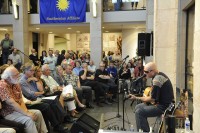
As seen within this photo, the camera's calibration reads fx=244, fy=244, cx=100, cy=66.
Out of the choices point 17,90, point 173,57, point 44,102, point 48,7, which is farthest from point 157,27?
point 48,7

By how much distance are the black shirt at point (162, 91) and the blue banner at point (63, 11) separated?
25.5ft

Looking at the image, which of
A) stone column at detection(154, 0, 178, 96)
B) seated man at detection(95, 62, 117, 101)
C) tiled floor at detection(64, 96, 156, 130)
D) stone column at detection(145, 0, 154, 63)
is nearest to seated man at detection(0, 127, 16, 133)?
tiled floor at detection(64, 96, 156, 130)

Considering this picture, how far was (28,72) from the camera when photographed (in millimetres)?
4512

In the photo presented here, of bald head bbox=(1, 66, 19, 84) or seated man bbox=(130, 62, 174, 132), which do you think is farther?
seated man bbox=(130, 62, 174, 132)

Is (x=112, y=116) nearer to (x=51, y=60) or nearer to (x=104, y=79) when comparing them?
(x=104, y=79)

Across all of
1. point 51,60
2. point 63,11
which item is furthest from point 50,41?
point 51,60

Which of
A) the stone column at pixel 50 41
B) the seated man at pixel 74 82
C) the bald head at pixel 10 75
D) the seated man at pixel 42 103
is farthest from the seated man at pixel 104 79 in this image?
the stone column at pixel 50 41

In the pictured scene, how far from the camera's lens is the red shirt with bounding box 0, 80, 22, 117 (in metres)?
3.50

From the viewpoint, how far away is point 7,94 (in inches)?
139

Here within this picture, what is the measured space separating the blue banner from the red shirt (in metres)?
7.77

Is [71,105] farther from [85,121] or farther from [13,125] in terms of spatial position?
[13,125]

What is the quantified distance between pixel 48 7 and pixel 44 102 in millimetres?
7811

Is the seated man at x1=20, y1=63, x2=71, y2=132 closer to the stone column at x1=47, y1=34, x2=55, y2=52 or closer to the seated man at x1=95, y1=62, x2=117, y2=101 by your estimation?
the seated man at x1=95, y1=62, x2=117, y2=101

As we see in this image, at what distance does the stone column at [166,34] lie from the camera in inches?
215
